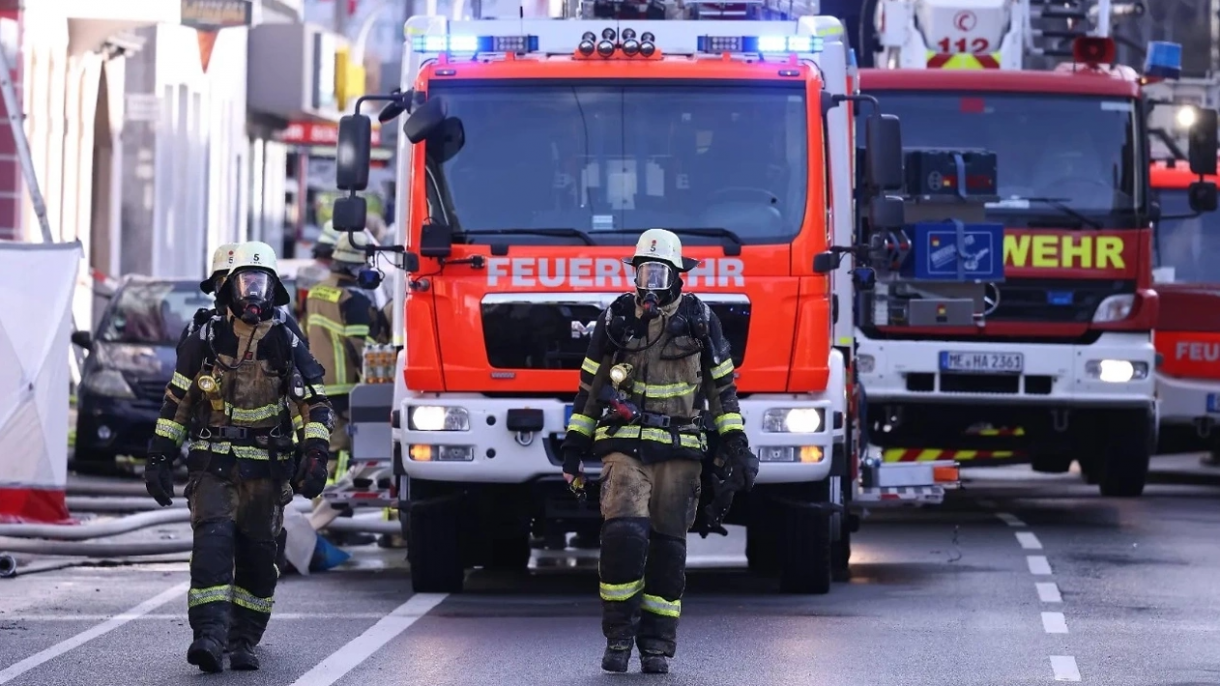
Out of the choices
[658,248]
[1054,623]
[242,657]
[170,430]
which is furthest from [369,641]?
A: [1054,623]

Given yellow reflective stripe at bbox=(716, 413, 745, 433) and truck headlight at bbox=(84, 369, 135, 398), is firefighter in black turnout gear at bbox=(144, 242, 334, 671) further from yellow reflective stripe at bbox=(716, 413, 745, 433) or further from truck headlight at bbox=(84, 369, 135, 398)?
truck headlight at bbox=(84, 369, 135, 398)

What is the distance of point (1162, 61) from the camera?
1817 centimetres

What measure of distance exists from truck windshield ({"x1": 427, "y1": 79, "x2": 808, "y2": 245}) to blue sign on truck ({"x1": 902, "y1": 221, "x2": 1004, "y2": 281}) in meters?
3.79

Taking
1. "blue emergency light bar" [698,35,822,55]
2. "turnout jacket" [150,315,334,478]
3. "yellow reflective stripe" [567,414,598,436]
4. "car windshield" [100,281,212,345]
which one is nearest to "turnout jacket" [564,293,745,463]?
"yellow reflective stripe" [567,414,598,436]

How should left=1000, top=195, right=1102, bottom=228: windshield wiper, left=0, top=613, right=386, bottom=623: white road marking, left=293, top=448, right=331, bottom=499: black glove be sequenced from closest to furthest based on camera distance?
left=293, top=448, right=331, bottom=499: black glove < left=0, top=613, right=386, bottom=623: white road marking < left=1000, top=195, right=1102, bottom=228: windshield wiper

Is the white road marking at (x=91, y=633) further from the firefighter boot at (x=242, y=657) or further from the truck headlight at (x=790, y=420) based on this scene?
the truck headlight at (x=790, y=420)

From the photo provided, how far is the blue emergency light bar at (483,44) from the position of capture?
13.1m

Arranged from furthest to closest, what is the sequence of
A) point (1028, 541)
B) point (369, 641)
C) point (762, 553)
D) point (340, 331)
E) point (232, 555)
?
point (1028, 541) < point (340, 331) < point (762, 553) < point (369, 641) < point (232, 555)

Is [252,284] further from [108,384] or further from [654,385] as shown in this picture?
[108,384]

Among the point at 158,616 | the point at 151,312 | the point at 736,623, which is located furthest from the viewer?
the point at 151,312

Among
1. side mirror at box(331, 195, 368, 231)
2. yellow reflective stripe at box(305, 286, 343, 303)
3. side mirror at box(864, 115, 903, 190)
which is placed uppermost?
side mirror at box(864, 115, 903, 190)

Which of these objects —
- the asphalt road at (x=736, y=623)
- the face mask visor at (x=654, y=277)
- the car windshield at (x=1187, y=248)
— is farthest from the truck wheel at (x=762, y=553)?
the car windshield at (x=1187, y=248)

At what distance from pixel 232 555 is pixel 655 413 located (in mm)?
1734

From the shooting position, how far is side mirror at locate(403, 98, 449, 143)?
12.6 meters
